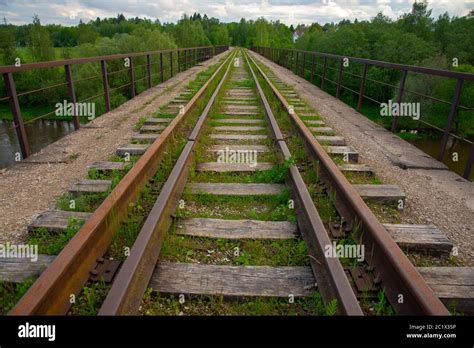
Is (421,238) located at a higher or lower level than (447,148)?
higher

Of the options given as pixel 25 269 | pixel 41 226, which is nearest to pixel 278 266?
pixel 25 269

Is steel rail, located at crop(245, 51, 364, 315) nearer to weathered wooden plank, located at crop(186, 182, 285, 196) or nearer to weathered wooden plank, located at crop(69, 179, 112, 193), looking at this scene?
weathered wooden plank, located at crop(186, 182, 285, 196)

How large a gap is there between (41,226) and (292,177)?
2.34 m

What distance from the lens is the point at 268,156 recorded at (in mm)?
4773

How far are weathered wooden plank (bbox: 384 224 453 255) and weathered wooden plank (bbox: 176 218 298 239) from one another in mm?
830

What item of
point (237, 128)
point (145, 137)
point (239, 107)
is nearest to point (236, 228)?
point (145, 137)

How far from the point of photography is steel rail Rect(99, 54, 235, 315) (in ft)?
5.88

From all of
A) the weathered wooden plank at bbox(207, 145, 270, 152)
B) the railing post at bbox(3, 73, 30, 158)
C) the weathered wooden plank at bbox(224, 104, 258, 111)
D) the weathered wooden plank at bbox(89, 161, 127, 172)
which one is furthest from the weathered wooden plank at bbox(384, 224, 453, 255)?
the weathered wooden plank at bbox(224, 104, 258, 111)

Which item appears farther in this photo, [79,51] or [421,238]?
[79,51]

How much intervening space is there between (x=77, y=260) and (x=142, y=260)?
38cm

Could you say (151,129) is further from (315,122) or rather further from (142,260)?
(142,260)

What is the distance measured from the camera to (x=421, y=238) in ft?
8.99

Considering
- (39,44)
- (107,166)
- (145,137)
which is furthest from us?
(39,44)
